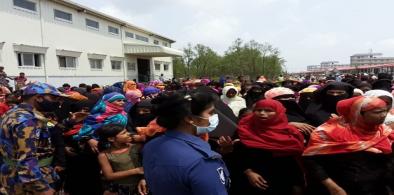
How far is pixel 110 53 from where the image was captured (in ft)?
86.3

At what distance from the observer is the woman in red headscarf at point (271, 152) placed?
293cm

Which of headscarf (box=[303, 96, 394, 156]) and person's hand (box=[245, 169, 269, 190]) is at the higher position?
headscarf (box=[303, 96, 394, 156])

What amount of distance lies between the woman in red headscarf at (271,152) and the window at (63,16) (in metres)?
19.6

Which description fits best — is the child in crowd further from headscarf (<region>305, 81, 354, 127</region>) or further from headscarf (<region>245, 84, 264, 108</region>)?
headscarf (<region>245, 84, 264, 108</region>)

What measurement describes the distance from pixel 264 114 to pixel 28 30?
56.8 feet

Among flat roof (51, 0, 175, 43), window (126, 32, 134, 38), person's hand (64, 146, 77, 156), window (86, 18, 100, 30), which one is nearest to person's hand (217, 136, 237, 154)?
person's hand (64, 146, 77, 156)

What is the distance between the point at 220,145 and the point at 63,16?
2004 cm

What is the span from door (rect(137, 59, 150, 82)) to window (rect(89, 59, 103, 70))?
660 centimetres

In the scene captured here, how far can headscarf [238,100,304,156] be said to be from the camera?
2914 millimetres

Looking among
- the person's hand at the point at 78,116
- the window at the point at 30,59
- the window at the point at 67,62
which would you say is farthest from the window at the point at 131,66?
the person's hand at the point at 78,116

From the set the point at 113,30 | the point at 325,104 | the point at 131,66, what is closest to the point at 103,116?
the point at 325,104

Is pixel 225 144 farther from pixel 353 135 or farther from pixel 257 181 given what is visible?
pixel 353 135

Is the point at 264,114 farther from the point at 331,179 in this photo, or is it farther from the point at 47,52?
the point at 47,52

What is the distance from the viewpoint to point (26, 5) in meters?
17.5
